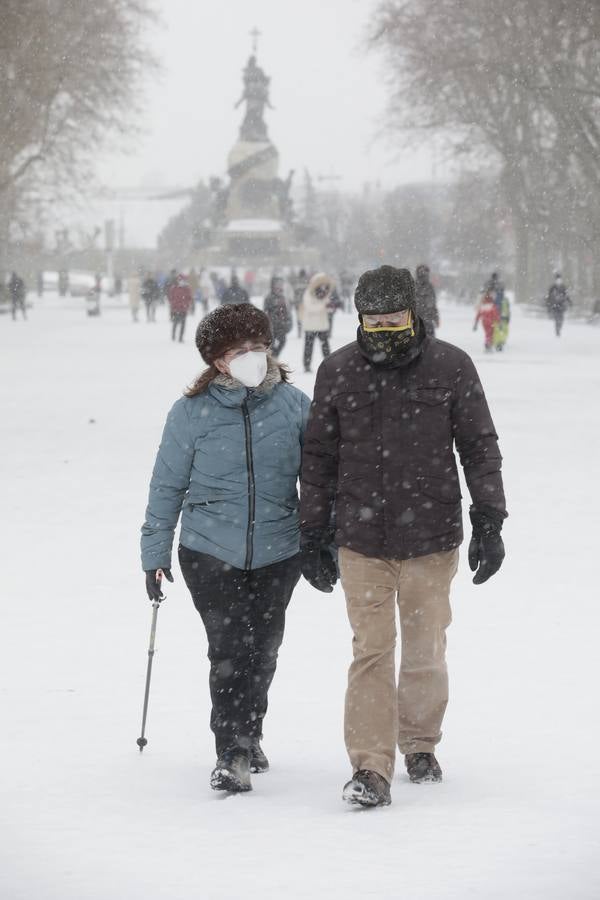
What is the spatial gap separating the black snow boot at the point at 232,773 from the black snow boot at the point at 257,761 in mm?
209

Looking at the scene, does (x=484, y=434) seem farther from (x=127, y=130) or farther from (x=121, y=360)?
(x=127, y=130)

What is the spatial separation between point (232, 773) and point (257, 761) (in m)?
0.29

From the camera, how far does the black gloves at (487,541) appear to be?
15.2 ft

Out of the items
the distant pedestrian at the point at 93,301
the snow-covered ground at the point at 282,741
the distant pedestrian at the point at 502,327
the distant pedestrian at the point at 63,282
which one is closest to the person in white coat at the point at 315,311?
the distant pedestrian at the point at 502,327

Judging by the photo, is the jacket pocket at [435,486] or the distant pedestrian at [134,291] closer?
the jacket pocket at [435,486]

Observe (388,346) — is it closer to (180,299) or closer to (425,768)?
(425,768)

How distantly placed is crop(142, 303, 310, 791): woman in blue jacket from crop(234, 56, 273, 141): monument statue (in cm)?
8199

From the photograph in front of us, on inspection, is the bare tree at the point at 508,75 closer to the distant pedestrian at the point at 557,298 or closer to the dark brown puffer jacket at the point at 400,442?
the distant pedestrian at the point at 557,298

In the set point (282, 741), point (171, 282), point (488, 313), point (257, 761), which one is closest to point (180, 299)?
point (488, 313)

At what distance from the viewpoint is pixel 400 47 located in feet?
139

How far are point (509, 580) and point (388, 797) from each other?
12.9 ft

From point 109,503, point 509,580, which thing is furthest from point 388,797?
point 109,503

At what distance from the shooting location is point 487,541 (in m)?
4.64

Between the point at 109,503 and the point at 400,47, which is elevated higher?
the point at 400,47
